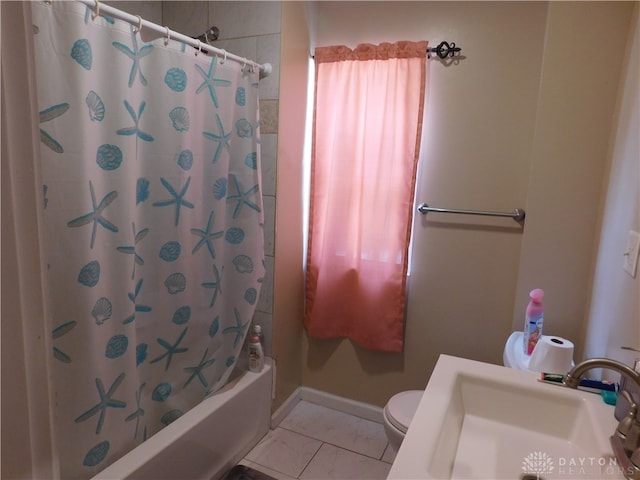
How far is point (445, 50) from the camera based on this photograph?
1.79 m

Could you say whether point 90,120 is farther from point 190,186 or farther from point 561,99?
point 561,99

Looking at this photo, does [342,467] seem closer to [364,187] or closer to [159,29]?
[364,187]

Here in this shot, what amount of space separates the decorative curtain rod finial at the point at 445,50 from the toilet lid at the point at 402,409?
1497 millimetres

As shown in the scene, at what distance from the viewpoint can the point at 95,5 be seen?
1085mm

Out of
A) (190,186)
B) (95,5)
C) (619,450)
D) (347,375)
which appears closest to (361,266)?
(347,375)

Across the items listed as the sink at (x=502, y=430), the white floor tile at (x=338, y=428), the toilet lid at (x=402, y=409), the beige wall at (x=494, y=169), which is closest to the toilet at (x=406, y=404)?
the toilet lid at (x=402, y=409)

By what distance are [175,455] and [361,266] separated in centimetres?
114

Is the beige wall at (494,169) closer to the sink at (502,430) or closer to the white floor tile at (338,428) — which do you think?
the white floor tile at (338,428)

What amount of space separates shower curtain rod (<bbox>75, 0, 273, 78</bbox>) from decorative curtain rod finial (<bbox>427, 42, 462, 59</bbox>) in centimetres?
74

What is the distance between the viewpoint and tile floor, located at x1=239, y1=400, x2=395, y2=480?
180cm

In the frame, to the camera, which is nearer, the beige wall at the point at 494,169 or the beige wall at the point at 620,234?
the beige wall at the point at 620,234

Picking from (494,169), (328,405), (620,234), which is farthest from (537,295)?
(328,405)

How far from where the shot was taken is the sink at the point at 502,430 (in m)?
0.84

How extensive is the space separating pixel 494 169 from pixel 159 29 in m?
1.43
